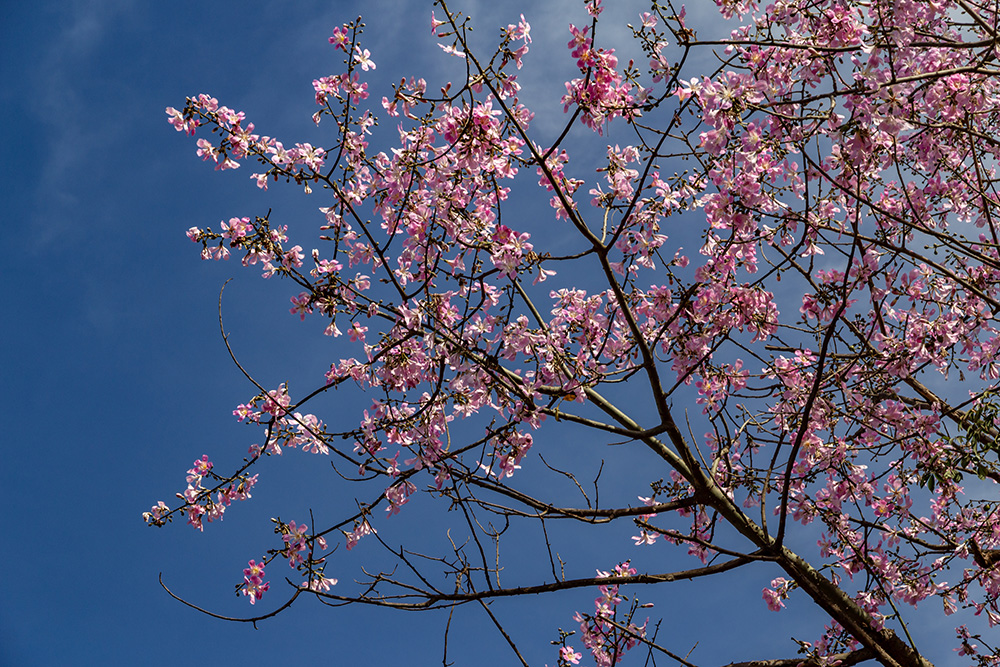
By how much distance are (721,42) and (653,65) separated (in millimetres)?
465

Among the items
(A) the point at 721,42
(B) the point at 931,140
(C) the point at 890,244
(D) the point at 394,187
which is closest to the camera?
(A) the point at 721,42

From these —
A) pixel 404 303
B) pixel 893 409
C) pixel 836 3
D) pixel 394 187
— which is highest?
pixel 836 3

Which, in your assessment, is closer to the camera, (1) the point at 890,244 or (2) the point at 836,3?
(1) the point at 890,244

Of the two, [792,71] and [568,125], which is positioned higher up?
[792,71]

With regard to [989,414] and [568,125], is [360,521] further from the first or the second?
[989,414]

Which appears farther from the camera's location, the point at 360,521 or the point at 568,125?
the point at 360,521

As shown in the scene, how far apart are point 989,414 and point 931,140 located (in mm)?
1723

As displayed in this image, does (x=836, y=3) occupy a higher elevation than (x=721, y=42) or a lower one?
higher

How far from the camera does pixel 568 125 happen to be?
3.65 m

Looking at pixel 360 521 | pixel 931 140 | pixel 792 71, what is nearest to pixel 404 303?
pixel 360 521

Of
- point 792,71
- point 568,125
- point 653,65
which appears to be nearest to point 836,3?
point 792,71

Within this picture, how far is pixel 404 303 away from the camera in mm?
3730

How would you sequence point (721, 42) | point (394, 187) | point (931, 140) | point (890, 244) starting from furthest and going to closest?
point (931, 140)
point (394, 187)
point (890, 244)
point (721, 42)

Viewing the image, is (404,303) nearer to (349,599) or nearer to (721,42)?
(349,599)
